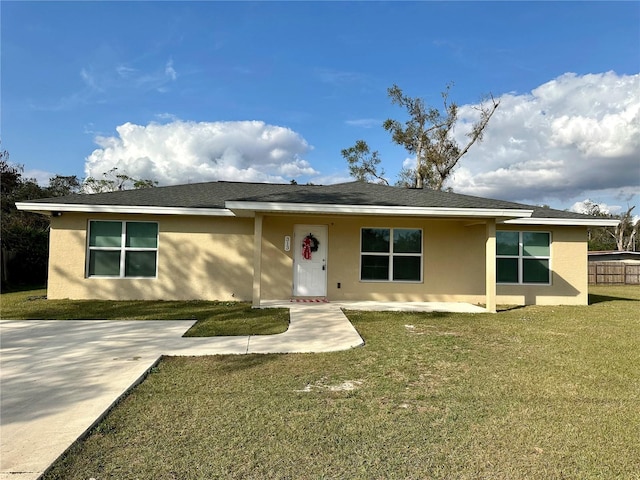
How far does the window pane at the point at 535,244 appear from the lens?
36.8ft

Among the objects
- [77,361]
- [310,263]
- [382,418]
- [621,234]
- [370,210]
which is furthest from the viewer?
[621,234]

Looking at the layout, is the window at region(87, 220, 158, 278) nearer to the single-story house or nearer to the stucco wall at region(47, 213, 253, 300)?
the single-story house

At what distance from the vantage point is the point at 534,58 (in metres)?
13.9

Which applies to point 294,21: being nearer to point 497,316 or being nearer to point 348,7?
point 348,7

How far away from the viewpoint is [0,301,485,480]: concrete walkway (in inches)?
116

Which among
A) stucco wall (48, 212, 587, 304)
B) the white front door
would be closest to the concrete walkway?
the white front door

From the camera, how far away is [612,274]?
21.7 meters

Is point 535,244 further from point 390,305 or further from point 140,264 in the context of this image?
point 140,264

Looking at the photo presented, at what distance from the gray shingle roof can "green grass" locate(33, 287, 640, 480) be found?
4305mm

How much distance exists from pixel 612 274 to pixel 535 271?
14.7 metres

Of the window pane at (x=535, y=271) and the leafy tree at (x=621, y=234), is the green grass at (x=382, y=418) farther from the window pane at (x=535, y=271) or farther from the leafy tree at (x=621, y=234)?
the leafy tree at (x=621, y=234)

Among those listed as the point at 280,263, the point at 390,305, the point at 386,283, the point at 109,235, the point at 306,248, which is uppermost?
the point at 109,235

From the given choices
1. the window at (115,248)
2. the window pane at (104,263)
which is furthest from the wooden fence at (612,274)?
the window pane at (104,263)

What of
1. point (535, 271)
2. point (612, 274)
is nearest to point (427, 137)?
point (612, 274)
